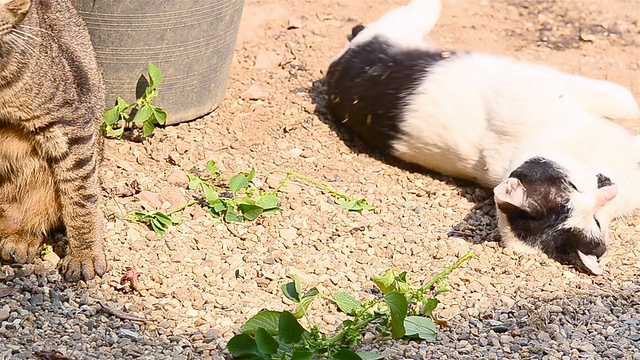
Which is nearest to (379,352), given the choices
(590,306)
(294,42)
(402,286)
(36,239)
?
(402,286)

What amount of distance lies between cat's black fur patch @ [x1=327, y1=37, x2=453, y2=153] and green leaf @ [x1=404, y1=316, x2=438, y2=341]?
72.9 inches

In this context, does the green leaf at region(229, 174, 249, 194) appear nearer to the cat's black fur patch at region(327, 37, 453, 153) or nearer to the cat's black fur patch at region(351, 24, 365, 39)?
the cat's black fur patch at region(327, 37, 453, 153)

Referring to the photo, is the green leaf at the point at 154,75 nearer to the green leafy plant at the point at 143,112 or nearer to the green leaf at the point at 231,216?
the green leafy plant at the point at 143,112

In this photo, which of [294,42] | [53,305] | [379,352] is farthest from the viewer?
[294,42]

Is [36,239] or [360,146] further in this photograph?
[360,146]

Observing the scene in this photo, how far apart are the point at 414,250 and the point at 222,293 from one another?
1.04 m

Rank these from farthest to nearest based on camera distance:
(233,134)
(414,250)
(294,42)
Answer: (294,42) → (233,134) → (414,250)

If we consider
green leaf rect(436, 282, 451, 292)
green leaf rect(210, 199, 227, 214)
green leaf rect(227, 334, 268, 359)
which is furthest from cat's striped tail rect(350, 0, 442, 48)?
green leaf rect(227, 334, 268, 359)

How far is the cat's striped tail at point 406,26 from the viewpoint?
223 inches

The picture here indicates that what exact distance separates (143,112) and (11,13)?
1706 millimetres

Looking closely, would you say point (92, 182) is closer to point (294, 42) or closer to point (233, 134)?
point (233, 134)

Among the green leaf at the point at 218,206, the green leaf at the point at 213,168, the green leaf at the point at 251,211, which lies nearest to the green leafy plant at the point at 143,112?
the green leaf at the point at 213,168

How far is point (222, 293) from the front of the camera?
3.88m

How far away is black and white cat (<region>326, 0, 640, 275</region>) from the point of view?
4371mm
